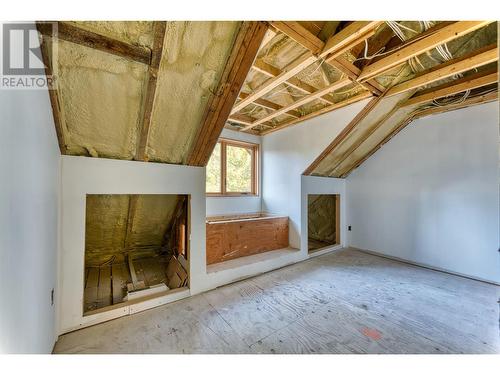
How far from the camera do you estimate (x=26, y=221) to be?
102 cm

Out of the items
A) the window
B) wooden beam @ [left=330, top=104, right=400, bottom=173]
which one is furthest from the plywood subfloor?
wooden beam @ [left=330, top=104, right=400, bottom=173]

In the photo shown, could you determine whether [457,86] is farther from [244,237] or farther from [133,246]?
[133,246]

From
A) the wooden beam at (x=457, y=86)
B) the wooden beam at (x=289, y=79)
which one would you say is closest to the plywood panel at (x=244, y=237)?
the wooden beam at (x=289, y=79)

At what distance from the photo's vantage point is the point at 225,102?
185cm

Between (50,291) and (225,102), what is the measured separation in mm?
2090

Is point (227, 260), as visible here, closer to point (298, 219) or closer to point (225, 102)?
point (298, 219)

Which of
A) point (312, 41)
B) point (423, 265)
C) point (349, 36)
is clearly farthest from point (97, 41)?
point (423, 265)

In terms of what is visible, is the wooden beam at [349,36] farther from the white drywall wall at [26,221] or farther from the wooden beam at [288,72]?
the white drywall wall at [26,221]

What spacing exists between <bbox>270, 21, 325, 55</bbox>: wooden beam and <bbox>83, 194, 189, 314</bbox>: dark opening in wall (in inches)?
79.1

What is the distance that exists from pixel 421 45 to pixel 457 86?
4.54ft

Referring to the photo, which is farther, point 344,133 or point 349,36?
point 344,133

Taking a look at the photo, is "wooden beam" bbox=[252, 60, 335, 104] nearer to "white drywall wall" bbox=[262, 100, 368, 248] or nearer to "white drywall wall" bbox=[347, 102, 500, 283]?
"white drywall wall" bbox=[262, 100, 368, 248]

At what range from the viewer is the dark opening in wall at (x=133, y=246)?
8.16ft
